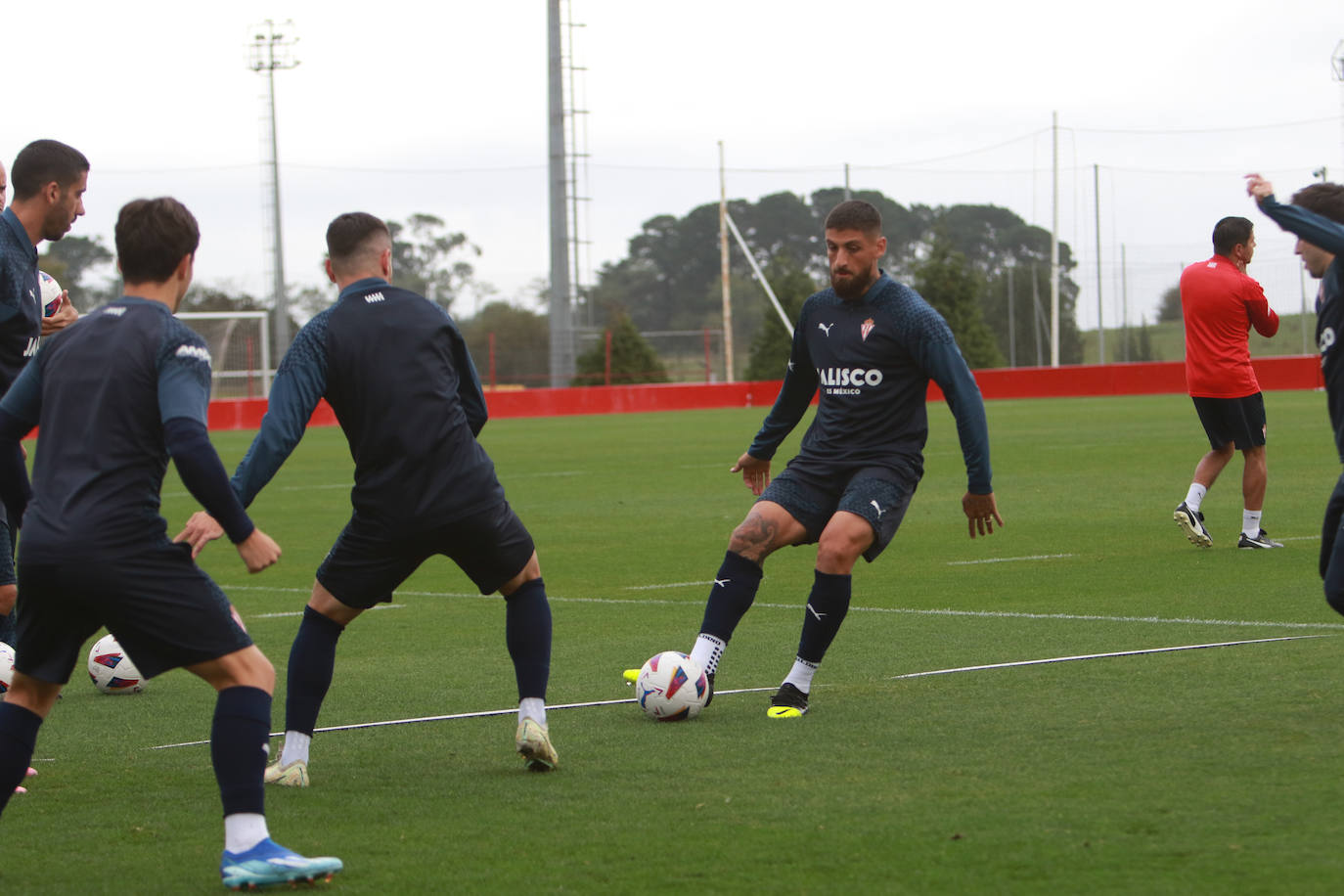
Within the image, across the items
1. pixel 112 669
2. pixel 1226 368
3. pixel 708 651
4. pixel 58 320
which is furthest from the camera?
pixel 1226 368

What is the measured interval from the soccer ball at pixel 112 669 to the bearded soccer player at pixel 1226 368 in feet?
23.8

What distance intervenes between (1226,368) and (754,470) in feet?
19.2

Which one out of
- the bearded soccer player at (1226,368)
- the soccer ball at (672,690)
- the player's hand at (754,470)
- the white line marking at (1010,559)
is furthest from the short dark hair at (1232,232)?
the soccer ball at (672,690)

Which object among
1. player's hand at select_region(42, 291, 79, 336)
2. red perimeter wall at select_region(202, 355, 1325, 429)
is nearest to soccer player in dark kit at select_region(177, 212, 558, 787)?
player's hand at select_region(42, 291, 79, 336)

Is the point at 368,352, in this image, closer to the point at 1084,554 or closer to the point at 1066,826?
A: the point at 1066,826

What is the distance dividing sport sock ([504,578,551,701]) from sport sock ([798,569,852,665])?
3.85ft

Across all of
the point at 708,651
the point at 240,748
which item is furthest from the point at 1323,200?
the point at 240,748

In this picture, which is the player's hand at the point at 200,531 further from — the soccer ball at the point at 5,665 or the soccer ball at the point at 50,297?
the soccer ball at the point at 50,297

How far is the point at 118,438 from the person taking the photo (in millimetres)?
4477

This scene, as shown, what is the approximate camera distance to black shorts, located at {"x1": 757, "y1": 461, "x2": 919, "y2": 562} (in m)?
6.80

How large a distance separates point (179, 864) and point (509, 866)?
0.96 m

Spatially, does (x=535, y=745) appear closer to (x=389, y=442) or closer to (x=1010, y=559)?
(x=389, y=442)

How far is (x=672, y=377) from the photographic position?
58.0 metres

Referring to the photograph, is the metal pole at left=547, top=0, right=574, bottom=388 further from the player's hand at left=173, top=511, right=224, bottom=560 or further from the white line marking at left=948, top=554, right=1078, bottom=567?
the player's hand at left=173, top=511, right=224, bottom=560
